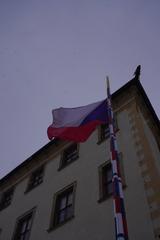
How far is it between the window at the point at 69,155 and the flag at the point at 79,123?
558cm

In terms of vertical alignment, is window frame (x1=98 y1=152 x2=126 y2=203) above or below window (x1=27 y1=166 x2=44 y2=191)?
below

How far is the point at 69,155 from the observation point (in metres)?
16.7

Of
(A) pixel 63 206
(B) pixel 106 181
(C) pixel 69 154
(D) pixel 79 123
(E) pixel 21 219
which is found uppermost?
(C) pixel 69 154

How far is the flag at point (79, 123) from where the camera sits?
9.30 metres

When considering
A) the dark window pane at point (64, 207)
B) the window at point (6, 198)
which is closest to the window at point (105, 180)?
the dark window pane at point (64, 207)

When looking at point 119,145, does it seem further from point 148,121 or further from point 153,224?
point 153,224

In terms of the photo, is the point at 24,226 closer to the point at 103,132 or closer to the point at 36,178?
the point at 36,178

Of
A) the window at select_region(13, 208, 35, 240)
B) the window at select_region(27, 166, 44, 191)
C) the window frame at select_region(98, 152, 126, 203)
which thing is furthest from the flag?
the window at select_region(27, 166, 44, 191)

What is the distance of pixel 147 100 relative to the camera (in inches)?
649

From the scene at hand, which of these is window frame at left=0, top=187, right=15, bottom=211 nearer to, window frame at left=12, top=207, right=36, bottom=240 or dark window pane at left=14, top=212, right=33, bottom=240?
window frame at left=12, top=207, right=36, bottom=240

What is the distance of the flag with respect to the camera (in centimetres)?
930

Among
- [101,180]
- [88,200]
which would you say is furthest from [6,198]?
[101,180]

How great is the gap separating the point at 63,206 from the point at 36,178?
544cm

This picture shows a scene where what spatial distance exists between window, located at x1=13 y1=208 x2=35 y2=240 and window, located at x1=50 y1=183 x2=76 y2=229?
189 cm
